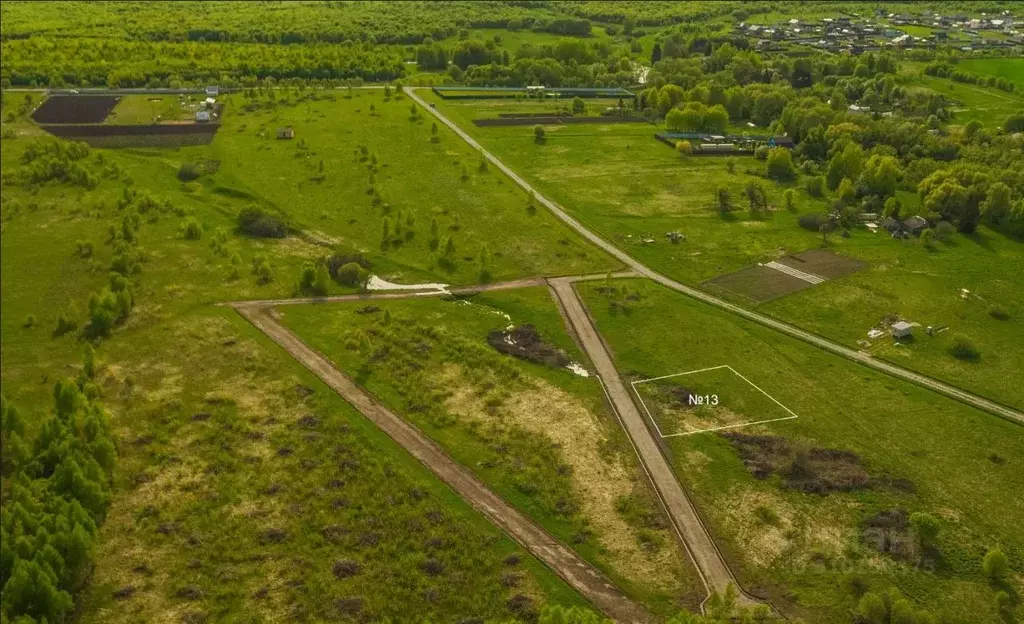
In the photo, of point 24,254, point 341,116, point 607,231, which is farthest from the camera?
point 341,116

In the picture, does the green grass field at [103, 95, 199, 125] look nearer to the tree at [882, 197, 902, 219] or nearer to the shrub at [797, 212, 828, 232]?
the shrub at [797, 212, 828, 232]

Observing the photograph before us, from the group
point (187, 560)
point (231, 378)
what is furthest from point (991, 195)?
point (187, 560)

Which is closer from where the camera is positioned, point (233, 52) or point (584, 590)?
point (584, 590)

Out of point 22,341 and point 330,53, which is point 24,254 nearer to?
point 22,341

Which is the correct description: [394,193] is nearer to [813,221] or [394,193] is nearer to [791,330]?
[813,221]

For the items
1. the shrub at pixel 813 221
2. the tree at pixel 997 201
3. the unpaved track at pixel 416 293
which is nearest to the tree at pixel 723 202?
the shrub at pixel 813 221

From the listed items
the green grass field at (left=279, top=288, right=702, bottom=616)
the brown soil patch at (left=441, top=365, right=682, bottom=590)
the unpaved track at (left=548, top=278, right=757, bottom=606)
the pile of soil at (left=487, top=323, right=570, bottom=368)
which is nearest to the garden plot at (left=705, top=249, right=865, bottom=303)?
the unpaved track at (left=548, top=278, right=757, bottom=606)
